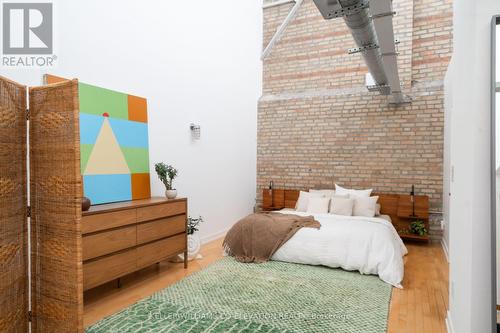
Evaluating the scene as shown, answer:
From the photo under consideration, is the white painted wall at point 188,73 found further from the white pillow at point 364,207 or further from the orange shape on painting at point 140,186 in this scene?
the white pillow at point 364,207

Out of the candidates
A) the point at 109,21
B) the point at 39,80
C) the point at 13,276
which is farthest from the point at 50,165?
the point at 109,21

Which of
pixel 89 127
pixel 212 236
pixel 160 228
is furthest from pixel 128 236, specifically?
pixel 212 236

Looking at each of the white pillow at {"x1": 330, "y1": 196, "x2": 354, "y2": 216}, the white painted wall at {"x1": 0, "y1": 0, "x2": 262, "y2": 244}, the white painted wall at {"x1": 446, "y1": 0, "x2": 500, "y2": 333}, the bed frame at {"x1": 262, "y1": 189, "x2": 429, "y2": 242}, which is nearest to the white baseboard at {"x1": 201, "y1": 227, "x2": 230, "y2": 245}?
the white painted wall at {"x1": 0, "y1": 0, "x2": 262, "y2": 244}

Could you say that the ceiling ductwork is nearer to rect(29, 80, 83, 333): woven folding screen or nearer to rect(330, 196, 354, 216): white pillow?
rect(330, 196, 354, 216): white pillow

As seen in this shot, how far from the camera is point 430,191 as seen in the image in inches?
209

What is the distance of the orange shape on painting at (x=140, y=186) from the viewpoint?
3.68 meters

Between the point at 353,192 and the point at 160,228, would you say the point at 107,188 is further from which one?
the point at 353,192

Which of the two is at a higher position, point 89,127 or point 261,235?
point 89,127

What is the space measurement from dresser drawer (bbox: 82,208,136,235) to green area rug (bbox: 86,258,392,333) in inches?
28.1

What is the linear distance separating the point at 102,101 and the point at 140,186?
1033 mm

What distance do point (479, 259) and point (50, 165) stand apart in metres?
2.48

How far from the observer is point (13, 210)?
1.88 metres

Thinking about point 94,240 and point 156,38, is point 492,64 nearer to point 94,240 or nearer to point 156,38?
point 94,240

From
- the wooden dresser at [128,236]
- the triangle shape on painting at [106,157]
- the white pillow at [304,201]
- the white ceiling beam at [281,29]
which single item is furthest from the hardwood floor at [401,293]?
the white ceiling beam at [281,29]
